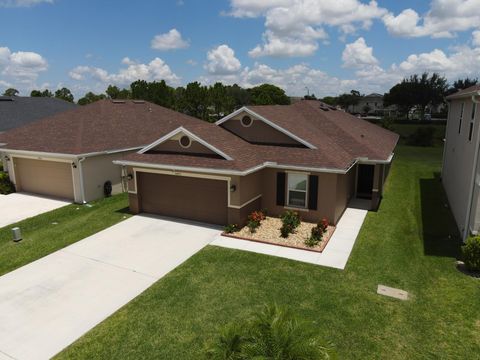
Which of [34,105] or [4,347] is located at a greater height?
[34,105]

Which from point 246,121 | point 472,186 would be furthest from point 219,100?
point 472,186

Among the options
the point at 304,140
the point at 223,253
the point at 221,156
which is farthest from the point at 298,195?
the point at 223,253

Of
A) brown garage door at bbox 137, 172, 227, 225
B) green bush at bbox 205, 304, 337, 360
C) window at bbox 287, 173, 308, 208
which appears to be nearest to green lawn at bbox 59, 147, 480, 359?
green bush at bbox 205, 304, 337, 360

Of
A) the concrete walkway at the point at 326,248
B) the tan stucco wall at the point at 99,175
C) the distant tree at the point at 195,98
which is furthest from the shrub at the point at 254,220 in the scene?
the distant tree at the point at 195,98

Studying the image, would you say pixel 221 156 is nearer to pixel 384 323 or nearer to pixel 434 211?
pixel 384 323

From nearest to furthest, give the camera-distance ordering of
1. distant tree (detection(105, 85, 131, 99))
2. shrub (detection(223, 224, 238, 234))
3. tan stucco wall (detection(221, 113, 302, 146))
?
shrub (detection(223, 224, 238, 234)) → tan stucco wall (detection(221, 113, 302, 146)) → distant tree (detection(105, 85, 131, 99))

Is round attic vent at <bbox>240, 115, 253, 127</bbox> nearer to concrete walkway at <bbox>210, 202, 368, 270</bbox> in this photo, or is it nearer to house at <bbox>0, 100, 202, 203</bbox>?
concrete walkway at <bbox>210, 202, 368, 270</bbox>

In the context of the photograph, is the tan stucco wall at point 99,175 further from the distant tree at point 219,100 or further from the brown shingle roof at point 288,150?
the distant tree at point 219,100
